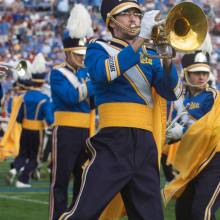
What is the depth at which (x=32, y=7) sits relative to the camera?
30.2 meters

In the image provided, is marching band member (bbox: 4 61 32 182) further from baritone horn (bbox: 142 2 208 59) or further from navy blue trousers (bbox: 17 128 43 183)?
baritone horn (bbox: 142 2 208 59)

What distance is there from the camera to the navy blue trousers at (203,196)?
21.0ft

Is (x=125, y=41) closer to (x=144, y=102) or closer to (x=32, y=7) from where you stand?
(x=144, y=102)

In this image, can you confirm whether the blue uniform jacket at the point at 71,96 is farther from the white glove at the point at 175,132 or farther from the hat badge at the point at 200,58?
the white glove at the point at 175,132

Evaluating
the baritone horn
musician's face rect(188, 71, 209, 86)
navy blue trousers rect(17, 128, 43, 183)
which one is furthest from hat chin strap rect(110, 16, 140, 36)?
navy blue trousers rect(17, 128, 43, 183)

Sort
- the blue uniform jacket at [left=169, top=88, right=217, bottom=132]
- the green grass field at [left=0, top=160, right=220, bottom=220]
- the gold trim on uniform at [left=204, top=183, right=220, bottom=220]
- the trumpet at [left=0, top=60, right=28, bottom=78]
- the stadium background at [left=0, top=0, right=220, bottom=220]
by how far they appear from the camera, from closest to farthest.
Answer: the gold trim on uniform at [left=204, top=183, right=220, bottom=220] → the blue uniform jacket at [left=169, top=88, right=217, bottom=132] → the trumpet at [left=0, top=60, right=28, bottom=78] → the green grass field at [left=0, top=160, right=220, bottom=220] → the stadium background at [left=0, top=0, right=220, bottom=220]

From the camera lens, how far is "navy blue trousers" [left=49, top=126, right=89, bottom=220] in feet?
26.1

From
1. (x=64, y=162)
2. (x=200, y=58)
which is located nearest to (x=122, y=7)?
(x=200, y=58)

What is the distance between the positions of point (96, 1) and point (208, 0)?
438 centimetres

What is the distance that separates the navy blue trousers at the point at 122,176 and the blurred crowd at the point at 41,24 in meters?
20.4

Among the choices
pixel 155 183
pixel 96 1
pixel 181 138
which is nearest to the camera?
pixel 155 183

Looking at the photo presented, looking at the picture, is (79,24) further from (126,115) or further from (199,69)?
(126,115)

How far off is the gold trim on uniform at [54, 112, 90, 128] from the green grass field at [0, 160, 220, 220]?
1132 millimetres

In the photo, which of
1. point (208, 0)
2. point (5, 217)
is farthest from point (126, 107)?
point (208, 0)
